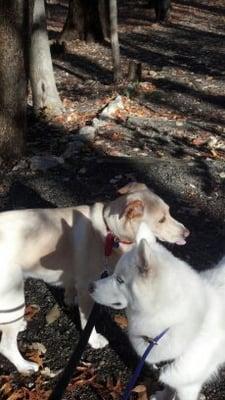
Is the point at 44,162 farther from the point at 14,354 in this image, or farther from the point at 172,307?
the point at 172,307

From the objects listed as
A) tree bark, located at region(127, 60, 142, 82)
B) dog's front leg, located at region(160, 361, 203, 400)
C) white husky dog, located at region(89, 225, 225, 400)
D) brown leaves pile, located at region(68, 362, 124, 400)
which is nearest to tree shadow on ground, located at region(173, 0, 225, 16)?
tree bark, located at region(127, 60, 142, 82)

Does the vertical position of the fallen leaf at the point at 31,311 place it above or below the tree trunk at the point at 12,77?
below

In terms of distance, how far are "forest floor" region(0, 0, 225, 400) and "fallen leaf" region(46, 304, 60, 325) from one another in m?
0.01

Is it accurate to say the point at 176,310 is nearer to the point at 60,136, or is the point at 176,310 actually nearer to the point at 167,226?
the point at 167,226

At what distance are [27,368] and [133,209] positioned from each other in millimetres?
1504

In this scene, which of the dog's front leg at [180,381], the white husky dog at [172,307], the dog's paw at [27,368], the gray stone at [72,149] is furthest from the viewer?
the gray stone at [72,149]

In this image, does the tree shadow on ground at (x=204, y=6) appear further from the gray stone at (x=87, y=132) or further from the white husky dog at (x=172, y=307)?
the white husky dog at (x=172, y=307)

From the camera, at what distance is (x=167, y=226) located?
3713 millimetres

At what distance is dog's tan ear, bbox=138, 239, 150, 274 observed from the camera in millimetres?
2381

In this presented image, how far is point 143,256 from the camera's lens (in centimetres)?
240

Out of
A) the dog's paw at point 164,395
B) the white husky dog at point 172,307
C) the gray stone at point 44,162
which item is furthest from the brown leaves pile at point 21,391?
the gray stone at point 44,162

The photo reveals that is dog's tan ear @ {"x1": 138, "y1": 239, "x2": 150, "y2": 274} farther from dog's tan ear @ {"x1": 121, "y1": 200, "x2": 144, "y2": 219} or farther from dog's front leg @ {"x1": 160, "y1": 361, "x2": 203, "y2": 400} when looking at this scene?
dog's tan ear @ {"x1": 121, "y1": 200, "x2": 144, "y2": 219}

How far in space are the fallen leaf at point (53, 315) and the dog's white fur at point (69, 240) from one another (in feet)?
1.24

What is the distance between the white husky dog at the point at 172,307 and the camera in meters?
2.53
